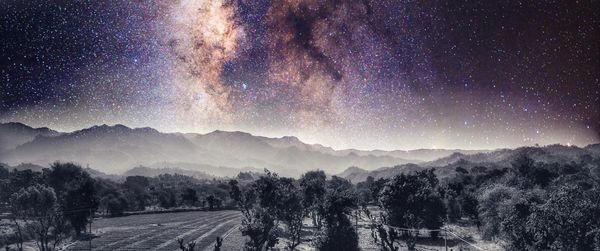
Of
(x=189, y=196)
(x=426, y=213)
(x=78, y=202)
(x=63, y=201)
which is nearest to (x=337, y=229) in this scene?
(x=426, y=213)

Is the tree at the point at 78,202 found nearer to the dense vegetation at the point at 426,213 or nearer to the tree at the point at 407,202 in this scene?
the dense vegetation at the point at 426,213

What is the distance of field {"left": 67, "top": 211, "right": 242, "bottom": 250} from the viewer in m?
60.0

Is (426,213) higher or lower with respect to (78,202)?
lower

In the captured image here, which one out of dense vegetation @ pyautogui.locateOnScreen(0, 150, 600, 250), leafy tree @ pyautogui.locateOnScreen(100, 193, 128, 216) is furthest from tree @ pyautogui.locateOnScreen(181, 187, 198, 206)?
leafy tree @ pyautogui.locateOnScreen(100, 193, 128, 216)

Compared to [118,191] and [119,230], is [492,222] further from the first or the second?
[118,191]

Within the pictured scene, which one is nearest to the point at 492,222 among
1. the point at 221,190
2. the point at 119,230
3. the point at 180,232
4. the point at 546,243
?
the point at 546,243

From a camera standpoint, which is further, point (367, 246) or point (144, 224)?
point (144, 224)

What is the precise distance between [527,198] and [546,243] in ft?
56.9

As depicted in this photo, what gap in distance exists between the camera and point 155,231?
74500mm

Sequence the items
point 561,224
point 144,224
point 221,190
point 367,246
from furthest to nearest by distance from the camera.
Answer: point 221,190 < point 144,224 < point 367,246 < point 561,224

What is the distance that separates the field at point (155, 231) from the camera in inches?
2362

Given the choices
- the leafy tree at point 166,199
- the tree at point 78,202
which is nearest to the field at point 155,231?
the tree at point 78,202

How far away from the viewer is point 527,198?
52344 millimetres

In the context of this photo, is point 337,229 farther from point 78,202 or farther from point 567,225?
point 78,202
